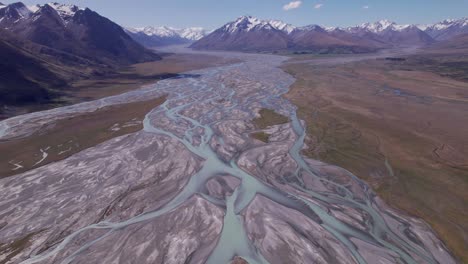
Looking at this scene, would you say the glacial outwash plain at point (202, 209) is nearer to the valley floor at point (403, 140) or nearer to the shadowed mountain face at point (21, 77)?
the valley floor at point (403, 140)

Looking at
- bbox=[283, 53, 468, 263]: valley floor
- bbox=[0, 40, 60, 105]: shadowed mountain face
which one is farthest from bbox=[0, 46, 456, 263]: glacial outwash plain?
bbox=[0, 40, 60, 105]: shadowed mountain face

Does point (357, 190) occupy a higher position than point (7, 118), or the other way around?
point (7, 118)

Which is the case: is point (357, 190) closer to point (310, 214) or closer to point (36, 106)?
point (310, 214)

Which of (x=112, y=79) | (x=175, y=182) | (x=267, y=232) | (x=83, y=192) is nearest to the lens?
(x=267, y=232)

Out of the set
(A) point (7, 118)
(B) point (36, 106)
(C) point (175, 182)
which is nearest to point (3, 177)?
(C) point (175, 182)

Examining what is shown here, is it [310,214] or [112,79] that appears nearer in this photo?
[310,214]

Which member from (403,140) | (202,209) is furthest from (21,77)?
(403,140)

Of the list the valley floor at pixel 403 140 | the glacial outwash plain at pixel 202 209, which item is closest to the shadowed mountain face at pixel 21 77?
the glacial outwash plain at pixel 202 209

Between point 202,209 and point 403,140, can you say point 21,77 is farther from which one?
point 403,140

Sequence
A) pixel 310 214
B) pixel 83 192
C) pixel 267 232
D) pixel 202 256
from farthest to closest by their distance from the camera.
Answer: pixel 83 192, pixel 310 214, pixel 267 232, pixel 202 256
